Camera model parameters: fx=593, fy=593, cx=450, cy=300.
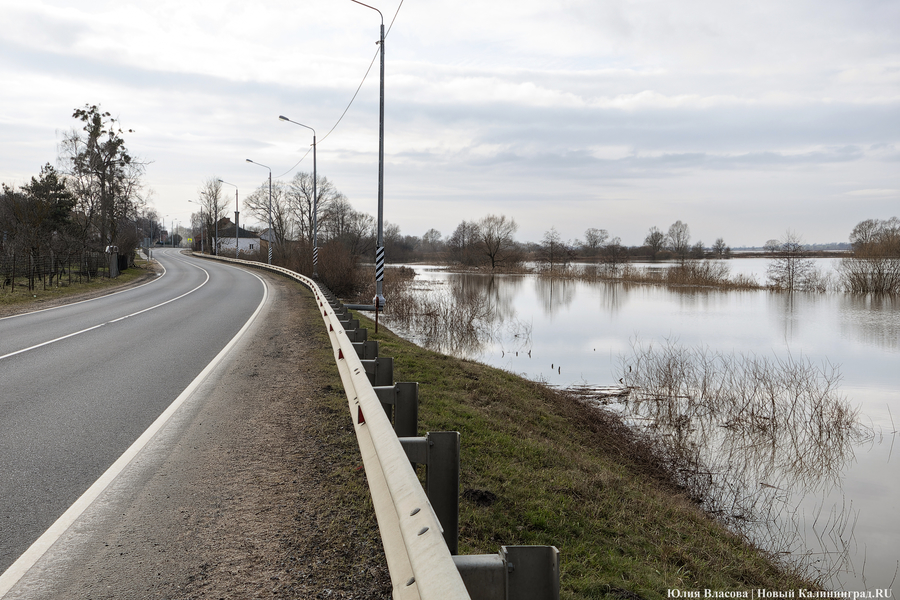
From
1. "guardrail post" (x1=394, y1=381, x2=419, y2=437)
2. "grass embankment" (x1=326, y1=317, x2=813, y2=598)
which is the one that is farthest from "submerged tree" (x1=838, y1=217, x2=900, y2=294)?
"guardrail post" (x1=394, y1=381, x2=419, y2=437)

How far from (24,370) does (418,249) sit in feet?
491

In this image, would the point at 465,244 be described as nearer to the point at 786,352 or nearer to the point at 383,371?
the point at 786,352

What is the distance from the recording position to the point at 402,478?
272 cm

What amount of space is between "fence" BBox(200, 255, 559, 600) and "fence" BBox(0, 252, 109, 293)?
26314 mm

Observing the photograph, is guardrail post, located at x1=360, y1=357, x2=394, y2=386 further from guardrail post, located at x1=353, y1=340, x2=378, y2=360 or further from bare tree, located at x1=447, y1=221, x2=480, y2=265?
bare tree, located at x1=447, y1=221, x2=480, y2=265

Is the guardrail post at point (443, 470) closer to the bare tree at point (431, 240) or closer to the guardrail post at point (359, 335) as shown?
the guardrail post at point (359, 335)

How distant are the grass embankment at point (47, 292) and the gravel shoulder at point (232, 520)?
17452mm

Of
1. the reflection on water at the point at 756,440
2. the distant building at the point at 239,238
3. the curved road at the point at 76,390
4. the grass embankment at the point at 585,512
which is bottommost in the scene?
the reflection on water at the point at 756,440

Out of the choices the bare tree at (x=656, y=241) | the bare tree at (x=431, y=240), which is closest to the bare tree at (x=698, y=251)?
the bare tree at (x=656, y=241)

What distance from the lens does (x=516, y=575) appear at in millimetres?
1987

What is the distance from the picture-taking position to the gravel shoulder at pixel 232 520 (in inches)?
129

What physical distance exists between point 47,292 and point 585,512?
91.3ft

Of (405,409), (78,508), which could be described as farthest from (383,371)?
(78,508)

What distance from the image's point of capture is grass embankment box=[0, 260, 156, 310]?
2096 cm
